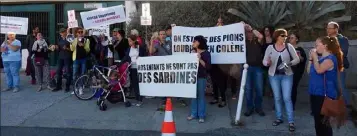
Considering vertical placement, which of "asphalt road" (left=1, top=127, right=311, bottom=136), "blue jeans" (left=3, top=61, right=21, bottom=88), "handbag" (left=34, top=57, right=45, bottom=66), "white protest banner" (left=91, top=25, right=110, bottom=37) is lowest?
"asphalt road" (left=1, top=127, right=311, bottom=136)

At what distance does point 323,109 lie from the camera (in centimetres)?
511

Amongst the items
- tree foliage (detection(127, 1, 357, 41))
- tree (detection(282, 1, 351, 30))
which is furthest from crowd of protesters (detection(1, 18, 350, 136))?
tree (detection(282, 1, 351, 30))

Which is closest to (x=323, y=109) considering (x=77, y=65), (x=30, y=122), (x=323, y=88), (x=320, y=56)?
(x=323, y=88)

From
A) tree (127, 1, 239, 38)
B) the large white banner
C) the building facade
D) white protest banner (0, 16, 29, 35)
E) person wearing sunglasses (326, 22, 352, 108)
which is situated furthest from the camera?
the building facade

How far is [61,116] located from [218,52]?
2.92m

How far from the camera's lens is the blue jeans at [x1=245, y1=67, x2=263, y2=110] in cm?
730

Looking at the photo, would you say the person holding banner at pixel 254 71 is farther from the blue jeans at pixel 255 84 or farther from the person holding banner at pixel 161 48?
the person holding banner at pixel 161 48

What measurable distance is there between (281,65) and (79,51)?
4.71 m

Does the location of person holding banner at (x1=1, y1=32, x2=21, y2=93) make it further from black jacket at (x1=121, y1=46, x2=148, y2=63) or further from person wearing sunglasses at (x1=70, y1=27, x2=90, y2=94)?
black jacket at (x1=121, y1=46, x2=148, y2=63)

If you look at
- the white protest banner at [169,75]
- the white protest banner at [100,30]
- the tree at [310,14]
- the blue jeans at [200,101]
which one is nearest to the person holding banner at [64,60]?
the white protest banner at [100,30]

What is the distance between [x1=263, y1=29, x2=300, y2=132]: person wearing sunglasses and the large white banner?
0.82 metres

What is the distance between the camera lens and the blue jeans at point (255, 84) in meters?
7.30

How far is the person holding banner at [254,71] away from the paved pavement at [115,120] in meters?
0.25

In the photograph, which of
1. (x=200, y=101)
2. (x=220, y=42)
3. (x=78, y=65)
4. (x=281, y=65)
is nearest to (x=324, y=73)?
(x=281, y=65)
